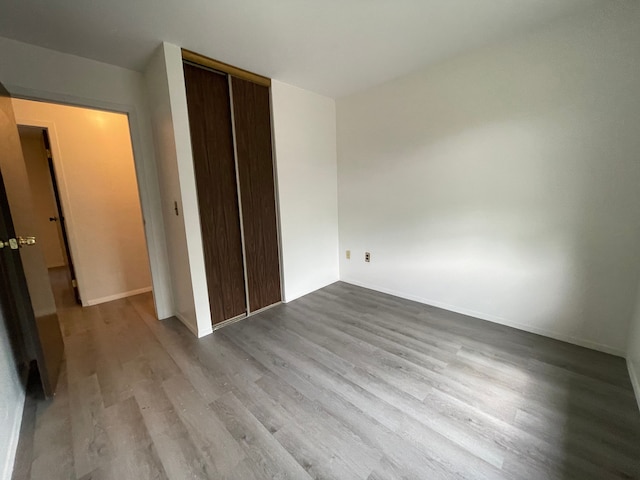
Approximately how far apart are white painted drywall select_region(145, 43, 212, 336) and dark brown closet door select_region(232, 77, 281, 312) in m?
0.48

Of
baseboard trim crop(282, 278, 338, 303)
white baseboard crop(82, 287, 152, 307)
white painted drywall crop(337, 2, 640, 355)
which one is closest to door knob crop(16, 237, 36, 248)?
white baseboard crop(82, 287, 152, 307)

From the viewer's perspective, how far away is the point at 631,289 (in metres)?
1.77

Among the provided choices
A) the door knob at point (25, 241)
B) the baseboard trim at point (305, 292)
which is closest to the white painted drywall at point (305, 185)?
the baseboard trim at point (305, 292)

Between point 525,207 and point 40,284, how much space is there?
3.58 meters

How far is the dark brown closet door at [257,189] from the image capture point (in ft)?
8.09

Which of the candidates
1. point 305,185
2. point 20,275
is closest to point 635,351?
point 305,185

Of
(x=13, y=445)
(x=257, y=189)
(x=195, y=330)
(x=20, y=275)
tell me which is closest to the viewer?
(x=13, y=445)

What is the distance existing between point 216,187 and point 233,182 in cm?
18

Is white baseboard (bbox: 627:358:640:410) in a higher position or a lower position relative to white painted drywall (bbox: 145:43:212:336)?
lower

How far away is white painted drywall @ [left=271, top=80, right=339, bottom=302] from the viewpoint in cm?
277

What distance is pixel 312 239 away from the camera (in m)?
3.21

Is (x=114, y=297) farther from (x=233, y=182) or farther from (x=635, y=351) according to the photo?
(x=635, y=351)

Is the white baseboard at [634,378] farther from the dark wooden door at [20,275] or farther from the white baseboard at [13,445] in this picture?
the dark wooden door at [20,275]

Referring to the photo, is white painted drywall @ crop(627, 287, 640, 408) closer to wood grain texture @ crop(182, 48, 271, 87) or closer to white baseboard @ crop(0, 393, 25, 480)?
white baseboard @ crop(0, 393, 25, 480)
